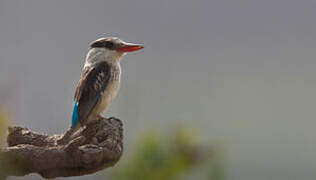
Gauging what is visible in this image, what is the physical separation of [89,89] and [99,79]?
13 cm

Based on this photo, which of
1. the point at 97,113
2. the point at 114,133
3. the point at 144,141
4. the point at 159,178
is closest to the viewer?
the point at 114,133

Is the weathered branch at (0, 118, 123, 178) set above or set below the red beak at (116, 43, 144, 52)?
below

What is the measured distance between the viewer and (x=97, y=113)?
505 cm

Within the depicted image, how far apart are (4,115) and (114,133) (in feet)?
2.76

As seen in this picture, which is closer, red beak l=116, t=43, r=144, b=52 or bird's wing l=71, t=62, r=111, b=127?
bird's wing l=71, t=62, r=111, b=127

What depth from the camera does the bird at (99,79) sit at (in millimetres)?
4930

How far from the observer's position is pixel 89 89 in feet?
16.6

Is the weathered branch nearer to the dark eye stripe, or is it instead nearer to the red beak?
the red beak

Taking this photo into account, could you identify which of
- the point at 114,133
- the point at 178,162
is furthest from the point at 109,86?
the point at 114,133

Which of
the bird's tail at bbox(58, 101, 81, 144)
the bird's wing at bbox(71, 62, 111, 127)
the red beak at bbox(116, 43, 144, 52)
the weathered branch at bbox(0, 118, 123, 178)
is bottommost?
the weathered branch at bbox(0, 118, 123, 178)

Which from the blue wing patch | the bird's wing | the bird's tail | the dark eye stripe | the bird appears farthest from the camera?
the dark eye stripe

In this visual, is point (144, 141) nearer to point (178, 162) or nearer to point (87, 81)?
point (178, 162)

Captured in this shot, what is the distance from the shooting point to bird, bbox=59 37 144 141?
16.2 feet

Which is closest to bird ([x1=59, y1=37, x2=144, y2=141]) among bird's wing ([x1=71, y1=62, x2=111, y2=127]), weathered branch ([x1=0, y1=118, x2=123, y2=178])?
bird's wing ([x1=71, y1=62, x2=111, y2=127])
